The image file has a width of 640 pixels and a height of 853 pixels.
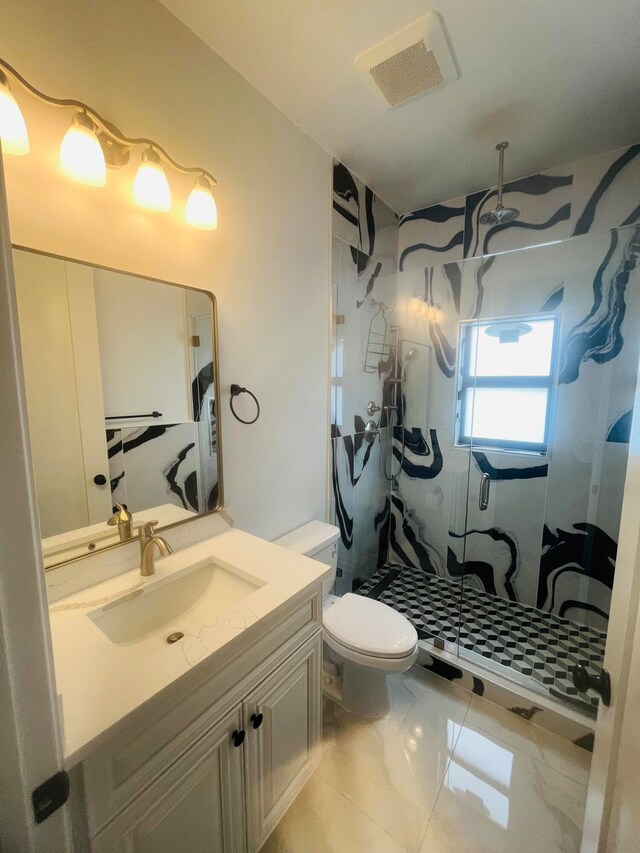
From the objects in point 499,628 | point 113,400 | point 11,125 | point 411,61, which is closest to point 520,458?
point 499,628

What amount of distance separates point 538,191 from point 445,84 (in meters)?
Answer: 0.97

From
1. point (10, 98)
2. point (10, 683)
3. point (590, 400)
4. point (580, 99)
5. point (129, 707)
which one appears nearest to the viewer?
point (10, 683)

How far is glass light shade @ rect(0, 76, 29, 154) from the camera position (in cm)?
75

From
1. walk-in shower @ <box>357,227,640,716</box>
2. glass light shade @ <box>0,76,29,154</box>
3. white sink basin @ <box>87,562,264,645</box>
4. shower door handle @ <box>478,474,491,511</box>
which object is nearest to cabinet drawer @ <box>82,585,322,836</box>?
white sink basin @ <box>87,562,264,645</box>

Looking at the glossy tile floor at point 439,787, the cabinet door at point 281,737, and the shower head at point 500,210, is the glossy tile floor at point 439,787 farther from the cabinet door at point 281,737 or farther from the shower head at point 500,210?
the shower head at point 500,210

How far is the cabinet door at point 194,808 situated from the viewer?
0.69m

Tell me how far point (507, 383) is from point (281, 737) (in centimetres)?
219

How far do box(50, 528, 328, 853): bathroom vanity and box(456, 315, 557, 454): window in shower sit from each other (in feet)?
5.66

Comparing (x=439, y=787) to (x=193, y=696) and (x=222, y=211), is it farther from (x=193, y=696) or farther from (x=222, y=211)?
(x=222, y=211)

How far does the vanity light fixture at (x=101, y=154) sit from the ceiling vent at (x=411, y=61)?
764mm

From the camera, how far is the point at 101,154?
0.91 meters

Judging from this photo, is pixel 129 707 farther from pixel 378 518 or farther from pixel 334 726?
pixel 378 518

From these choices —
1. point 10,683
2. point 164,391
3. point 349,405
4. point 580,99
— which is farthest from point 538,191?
point 10,683

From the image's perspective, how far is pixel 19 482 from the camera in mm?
388
